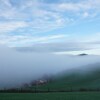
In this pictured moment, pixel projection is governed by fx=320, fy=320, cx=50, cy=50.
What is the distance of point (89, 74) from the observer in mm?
175250

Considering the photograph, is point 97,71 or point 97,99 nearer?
point 97,99

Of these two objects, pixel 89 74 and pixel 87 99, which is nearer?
pixel 87 99

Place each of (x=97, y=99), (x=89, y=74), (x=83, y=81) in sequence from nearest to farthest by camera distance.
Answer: (x=97, y=99) → (x=83, y=81) → (x=89, y=74)

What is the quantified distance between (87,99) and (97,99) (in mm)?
1507

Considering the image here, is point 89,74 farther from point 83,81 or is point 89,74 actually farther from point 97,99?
point 97,99

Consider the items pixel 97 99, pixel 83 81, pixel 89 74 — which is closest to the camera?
pixel 97 99

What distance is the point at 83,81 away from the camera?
15925 cm

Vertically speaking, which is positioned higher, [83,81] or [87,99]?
[83,81]

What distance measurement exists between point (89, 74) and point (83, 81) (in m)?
16.9

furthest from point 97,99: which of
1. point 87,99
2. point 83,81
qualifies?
point 83,81

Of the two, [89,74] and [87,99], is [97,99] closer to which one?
[87,99]

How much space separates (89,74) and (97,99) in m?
128

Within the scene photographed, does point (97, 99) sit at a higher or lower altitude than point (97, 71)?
lower

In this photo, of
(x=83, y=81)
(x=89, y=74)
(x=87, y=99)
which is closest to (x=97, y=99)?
(x=87, y=99)
